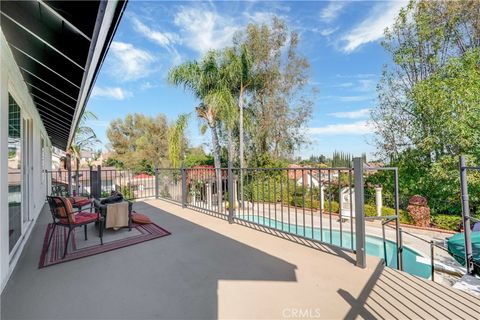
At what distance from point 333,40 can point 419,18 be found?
127 inches

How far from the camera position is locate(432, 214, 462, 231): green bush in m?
7.47

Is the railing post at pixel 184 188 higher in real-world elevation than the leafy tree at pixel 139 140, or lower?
lower

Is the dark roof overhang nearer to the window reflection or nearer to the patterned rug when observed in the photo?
the window reflection

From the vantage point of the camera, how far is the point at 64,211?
304 centimetres

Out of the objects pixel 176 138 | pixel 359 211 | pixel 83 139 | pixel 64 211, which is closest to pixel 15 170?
pixel 64 211

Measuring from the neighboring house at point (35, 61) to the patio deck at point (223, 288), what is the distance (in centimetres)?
56

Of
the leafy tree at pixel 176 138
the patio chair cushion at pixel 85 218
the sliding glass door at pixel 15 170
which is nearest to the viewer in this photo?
the sliding glass door at pixel 15 170

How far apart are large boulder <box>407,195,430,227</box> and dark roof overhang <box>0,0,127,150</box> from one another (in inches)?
384

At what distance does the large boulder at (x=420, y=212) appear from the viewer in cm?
786

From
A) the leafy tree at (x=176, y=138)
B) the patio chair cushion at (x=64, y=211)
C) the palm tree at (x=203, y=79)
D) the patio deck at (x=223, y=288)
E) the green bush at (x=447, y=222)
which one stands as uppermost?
the palm tree at (x=203, y=79)

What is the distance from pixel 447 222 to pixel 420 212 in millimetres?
804

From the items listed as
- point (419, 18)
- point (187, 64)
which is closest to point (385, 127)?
point (419, 18)

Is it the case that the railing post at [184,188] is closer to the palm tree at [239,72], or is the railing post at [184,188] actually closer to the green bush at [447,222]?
the palm tree at [239,72]

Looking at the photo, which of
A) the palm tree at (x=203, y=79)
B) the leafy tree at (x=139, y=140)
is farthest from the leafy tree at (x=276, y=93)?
the leafy tree at (x=139, y=140)
